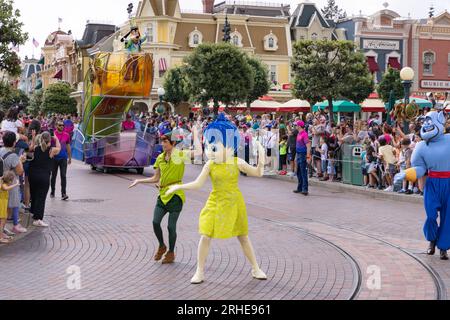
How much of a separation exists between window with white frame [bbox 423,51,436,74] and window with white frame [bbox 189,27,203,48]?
17340 mm

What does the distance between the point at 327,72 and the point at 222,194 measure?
95.4 feet

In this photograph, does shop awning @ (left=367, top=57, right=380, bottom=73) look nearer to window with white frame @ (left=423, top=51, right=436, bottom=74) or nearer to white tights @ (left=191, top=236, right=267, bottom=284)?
window with white frame @ (left=423, top=51, right=436, bottom=74)

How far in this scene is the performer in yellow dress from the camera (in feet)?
22.5

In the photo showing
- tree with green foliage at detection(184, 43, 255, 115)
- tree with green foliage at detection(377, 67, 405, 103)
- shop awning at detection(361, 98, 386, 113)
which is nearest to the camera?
shop awning at detection(361, 98, 386, 113)

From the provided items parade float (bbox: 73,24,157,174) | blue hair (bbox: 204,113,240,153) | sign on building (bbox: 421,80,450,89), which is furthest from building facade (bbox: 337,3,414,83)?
blue hair (bbox: 204,113,240,153)

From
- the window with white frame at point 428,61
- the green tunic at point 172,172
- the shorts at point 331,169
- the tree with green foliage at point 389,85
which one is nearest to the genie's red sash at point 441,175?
the green tunic at point 172,172

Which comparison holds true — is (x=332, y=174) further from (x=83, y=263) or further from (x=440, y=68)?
(x=440, y=68)

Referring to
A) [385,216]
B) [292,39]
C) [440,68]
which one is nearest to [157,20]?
[292,39]

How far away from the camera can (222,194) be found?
6.93 metres

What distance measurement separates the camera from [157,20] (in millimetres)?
52531

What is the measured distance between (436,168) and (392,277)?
5.90 ft

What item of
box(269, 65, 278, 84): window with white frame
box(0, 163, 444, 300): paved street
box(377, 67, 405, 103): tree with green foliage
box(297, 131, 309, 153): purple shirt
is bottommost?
box(0, 163, 444, 300): paved street
